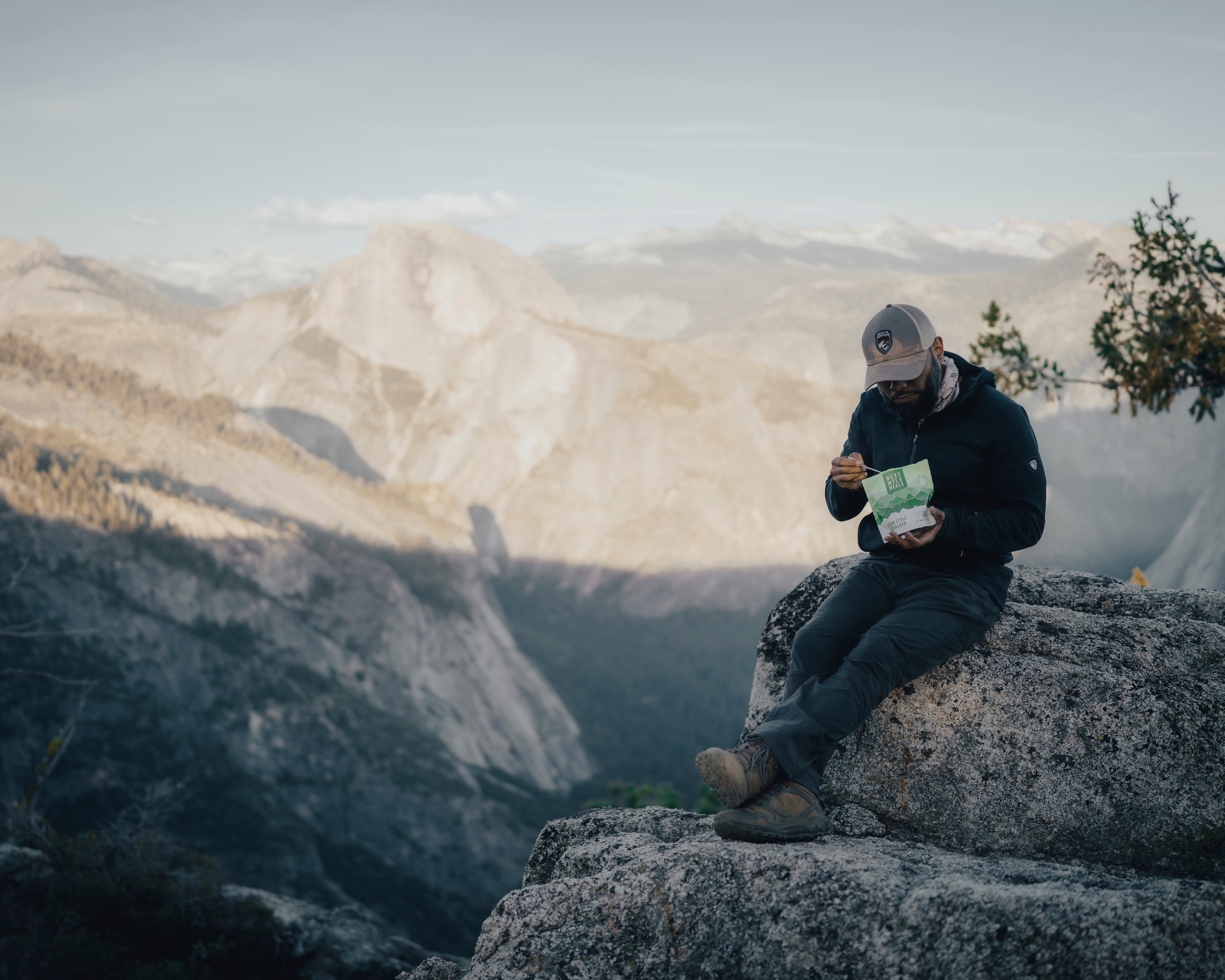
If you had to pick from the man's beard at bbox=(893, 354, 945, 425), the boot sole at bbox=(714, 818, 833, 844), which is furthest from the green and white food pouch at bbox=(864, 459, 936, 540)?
the boot sole at bbox=(714, 818, 833, 844)

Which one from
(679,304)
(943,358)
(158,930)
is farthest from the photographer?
(679,304)

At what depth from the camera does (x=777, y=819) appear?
4.20m

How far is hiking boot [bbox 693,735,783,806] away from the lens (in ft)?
13.3

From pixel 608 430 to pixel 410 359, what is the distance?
19.8 m

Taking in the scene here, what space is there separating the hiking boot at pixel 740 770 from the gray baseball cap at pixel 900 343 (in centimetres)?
211

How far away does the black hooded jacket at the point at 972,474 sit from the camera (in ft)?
15.1

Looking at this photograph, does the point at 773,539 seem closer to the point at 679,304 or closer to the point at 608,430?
the point at 608,430

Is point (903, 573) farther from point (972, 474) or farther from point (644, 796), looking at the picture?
point (644, 796)

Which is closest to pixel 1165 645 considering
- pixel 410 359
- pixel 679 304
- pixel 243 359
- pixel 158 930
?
pixel 158 930

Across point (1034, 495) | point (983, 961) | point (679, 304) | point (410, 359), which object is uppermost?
point (679, 304)

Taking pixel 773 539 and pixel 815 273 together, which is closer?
pixel 773 539

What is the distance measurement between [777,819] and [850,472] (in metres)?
1.98

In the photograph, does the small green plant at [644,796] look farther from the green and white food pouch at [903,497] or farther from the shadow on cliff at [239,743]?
the green and white food pouch at [903,497]

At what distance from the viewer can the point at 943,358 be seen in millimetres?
4840
